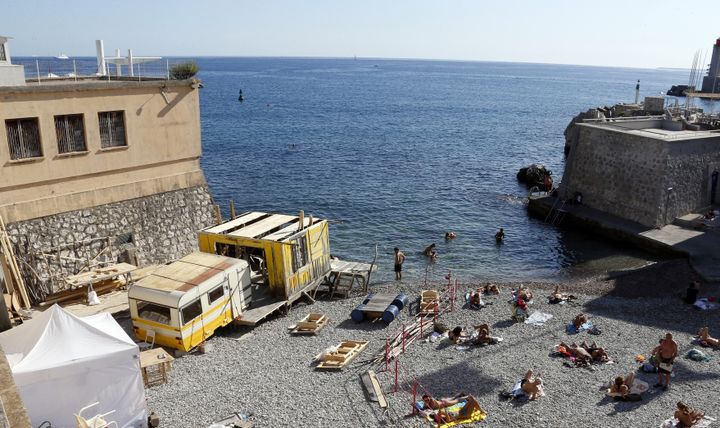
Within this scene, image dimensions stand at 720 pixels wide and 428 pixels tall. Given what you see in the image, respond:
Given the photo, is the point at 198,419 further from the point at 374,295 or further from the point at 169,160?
the point at 169,160

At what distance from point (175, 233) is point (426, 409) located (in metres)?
15.2

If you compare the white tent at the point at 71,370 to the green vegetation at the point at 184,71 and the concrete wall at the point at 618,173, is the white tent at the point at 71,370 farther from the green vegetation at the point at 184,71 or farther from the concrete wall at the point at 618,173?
the concrete wall at the point at 618,173

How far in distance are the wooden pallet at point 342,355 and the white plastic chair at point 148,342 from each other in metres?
4.94

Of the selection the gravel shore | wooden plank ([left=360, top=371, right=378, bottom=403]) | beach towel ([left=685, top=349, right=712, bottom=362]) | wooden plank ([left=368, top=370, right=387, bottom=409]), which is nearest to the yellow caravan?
the gravel shore

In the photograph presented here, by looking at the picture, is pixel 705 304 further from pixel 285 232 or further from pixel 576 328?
pixel 285 232

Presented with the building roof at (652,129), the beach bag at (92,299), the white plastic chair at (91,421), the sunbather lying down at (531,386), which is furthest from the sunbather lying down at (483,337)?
the building roof at (652,129)

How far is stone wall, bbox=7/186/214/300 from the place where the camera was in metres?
20.8

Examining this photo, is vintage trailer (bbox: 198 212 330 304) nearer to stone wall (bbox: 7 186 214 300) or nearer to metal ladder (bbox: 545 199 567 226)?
stone wall (bbox: 7 186 214 300)

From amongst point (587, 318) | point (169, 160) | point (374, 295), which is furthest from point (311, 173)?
point (587, 318)

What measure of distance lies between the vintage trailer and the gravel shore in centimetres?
122

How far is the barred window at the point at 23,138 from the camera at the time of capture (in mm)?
20078

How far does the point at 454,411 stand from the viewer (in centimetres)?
1456

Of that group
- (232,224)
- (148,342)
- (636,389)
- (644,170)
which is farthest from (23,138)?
(644,170)

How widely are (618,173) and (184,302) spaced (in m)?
27.9
